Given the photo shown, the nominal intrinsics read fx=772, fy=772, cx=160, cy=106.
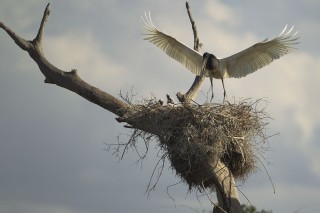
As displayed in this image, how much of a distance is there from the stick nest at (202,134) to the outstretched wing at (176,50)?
298 centimetres

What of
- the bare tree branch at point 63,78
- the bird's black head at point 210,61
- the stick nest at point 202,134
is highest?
the bird's black head at point 210,61

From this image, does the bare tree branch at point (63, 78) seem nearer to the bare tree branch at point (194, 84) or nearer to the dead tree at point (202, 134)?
the dead tree at point (202, 134)

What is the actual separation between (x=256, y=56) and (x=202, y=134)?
3712 mm

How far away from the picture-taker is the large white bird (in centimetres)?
1453

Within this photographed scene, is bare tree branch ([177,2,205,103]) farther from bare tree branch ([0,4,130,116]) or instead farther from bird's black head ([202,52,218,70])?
bare tree branch ([0,4,130,116])

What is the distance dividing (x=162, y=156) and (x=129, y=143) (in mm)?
726

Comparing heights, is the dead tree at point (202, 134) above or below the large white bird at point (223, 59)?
below

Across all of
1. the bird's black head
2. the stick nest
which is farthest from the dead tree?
the bird's black head

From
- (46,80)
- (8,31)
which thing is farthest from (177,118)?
(8,31)

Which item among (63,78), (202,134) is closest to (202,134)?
(202,134)

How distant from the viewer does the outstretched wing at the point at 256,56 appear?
14398 mm

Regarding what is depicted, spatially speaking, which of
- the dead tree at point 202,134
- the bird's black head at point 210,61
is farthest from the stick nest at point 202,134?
the bird's black head at point 210,61

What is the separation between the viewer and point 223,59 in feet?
49.4

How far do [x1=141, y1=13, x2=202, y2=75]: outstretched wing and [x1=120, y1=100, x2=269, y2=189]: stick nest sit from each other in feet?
9.77
